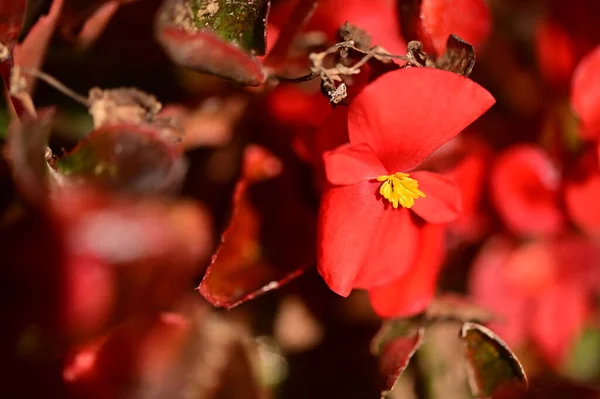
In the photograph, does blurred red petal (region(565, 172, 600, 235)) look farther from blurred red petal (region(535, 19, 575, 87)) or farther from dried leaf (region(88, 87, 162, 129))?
dried leaf (region(88, 87, 162, 129))

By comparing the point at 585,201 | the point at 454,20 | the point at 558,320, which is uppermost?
the point at 454,20

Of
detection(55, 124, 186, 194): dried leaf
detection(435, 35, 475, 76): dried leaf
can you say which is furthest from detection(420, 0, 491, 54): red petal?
detection(55, 124, 186, 194): dried leaf

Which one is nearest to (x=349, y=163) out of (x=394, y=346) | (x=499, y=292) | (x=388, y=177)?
(x=388, y=177)

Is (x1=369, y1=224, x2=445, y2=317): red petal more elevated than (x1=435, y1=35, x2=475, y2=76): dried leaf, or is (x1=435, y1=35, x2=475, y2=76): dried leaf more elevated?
(x1=435, y1=35, x2=475, y2=76): dried leaf

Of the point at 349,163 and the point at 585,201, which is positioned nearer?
the point at 349,163

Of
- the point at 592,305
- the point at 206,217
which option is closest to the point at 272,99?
the point at 206,217

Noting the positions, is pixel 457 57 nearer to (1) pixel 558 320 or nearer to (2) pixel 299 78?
(2) pixel 299 78

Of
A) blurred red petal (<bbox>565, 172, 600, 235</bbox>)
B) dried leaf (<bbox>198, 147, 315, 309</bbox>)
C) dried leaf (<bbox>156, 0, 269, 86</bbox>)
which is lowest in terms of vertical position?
dried leaf (<bbox>198, 147, 315, 309</bbox>)
